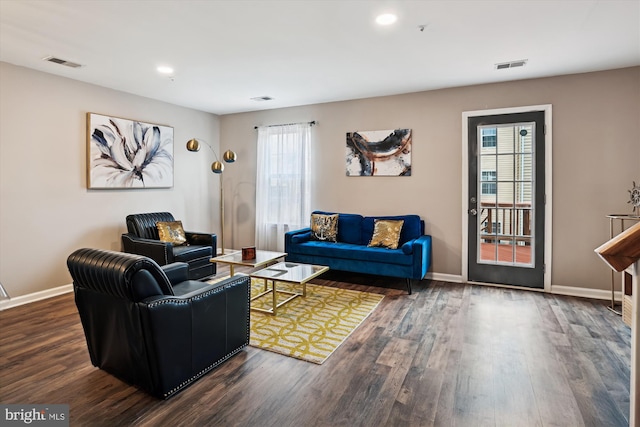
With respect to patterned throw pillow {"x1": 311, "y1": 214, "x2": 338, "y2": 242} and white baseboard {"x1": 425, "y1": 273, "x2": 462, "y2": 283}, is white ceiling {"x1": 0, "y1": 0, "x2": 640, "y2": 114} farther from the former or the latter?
white baseboard {"x1": 425, "y1": 273, "x2": 462, "y2": 283}

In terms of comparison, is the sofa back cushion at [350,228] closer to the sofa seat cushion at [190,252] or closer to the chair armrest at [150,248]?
the sofa seat cushion at [190,252]

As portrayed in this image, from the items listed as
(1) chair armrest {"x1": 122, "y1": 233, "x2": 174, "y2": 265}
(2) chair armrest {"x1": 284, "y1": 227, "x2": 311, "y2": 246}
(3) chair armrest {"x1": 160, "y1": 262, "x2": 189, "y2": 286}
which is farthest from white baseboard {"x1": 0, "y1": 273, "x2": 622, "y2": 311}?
(2) chair armrest {"x1": 284, "y1": 227, "x2": 311, "y2": 246}

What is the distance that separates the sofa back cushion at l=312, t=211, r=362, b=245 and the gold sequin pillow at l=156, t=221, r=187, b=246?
7.30 feet

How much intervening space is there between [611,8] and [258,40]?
9.15 feet

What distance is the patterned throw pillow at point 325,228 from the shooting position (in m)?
5.25

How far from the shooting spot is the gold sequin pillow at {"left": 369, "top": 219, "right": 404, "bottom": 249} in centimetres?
477

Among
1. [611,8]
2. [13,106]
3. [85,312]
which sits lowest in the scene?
[85,312]

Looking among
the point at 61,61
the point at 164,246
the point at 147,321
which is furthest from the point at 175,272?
the point at 61,61

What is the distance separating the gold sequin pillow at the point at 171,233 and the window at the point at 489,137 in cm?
423

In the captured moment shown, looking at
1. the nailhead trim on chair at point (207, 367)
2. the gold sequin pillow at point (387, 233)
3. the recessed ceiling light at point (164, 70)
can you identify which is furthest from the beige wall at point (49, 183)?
the gold sequin pillow at point (387, 233)

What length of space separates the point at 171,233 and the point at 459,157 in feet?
13.2

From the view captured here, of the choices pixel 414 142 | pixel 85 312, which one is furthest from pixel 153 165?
pixel 414 142

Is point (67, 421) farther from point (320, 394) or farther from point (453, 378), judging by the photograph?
point (453, 378)

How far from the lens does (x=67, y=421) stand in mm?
1993
